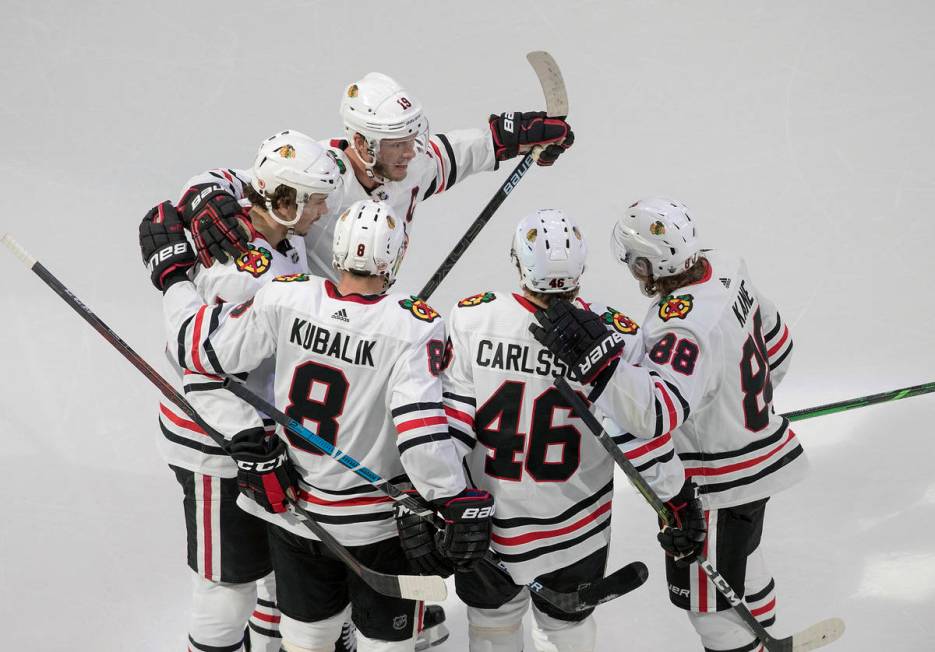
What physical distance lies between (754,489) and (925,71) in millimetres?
4120

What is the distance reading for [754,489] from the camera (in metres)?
3.08

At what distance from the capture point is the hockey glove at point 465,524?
2.76 metres

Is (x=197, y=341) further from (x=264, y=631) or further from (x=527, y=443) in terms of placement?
(x=264, y=631)

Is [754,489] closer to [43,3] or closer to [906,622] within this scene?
[906,622]

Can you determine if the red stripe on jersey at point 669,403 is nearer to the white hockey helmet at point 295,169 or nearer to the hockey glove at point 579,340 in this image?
the hockey glove at point 579,340

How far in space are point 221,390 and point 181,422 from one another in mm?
253

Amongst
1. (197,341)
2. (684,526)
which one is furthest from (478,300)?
(684,526)

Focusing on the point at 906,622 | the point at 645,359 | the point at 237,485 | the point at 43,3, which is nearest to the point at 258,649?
the point at 237,485

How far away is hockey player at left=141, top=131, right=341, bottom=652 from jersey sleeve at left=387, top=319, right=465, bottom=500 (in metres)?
0.49

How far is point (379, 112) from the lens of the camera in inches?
137

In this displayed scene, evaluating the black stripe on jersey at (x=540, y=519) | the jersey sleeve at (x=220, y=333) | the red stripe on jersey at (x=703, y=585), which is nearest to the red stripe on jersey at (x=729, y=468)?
the red stripe on jersey at (x=703, y=585)

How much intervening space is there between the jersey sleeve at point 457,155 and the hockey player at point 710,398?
3.68ft

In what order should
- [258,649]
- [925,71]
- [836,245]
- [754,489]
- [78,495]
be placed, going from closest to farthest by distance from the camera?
[754,489] → [258,649] → [78,495] → [836,245] → [925,71]

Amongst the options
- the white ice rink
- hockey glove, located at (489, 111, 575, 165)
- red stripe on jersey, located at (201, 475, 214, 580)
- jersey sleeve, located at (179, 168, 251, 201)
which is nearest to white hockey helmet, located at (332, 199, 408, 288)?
jersey sleeve, located at (179, 168, 251, 201)
